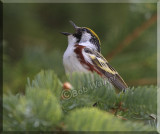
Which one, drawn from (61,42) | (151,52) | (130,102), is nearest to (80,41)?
(61,42)

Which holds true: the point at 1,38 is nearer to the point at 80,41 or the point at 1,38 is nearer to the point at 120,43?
the point at 80,41

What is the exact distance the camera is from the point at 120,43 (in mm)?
3307

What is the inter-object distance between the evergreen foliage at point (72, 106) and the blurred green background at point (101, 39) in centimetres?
119

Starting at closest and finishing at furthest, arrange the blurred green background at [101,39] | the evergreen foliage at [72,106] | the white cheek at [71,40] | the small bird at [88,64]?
1. the evergreen foliage at [72,106]
2. the small bird at [88,64]
3. the blurred green background at [101,39]
4. the white cheek at [71,40]

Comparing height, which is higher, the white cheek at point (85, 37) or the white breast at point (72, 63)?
the white cheek at point (85, 37)

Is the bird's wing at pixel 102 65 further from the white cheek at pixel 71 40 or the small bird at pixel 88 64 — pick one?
the white cheek at pixel 71 40

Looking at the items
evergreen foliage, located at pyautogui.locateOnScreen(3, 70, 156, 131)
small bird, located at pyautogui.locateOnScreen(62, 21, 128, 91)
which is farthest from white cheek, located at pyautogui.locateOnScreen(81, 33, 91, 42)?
evergreen foliage, located at pyautogui.locateOnScreen(3, 70, 156, 131)

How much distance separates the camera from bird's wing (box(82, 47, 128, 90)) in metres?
2.91

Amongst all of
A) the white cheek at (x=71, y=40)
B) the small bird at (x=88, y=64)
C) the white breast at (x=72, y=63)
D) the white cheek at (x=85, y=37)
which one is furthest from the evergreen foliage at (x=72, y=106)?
the white cheek at (x=85, y=37)

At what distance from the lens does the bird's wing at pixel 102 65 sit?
115 inches

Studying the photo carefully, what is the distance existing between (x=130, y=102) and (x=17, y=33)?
3.05 m

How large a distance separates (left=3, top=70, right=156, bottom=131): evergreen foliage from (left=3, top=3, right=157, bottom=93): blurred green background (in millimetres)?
1190

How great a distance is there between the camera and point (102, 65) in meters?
3.10

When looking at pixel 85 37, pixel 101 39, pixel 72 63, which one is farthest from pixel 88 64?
pixel 101 39
